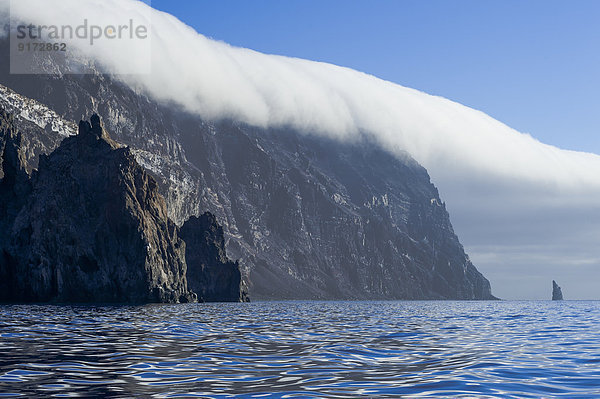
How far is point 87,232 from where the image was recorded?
166375 millimetres

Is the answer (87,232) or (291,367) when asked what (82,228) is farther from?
(291,367)

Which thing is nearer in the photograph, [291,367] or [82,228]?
[291,367]

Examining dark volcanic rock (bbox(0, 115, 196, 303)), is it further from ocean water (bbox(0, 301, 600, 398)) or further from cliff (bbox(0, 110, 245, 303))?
ocean water (bbox(0, 301, 600, 398))

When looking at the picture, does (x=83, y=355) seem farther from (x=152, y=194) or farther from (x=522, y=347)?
(x=152, y=194)

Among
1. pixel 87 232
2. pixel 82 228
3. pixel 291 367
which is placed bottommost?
pixel 291 367

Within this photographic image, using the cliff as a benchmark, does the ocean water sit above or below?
below

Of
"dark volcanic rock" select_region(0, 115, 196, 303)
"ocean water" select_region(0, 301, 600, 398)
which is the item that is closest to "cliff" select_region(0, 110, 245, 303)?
"dark volcanic rock" select_region(0, 115, 196, 303)

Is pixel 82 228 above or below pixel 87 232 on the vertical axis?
above

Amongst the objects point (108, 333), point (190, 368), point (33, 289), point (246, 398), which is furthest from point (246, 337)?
point (33, 289)

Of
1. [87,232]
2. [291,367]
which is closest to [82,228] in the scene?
[87,232]

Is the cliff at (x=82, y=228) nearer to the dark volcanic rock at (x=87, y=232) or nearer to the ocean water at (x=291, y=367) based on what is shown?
the dark volcanic rock at (x=87, y=232)

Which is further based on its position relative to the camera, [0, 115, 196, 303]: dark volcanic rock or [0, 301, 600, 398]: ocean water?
[0, 115, 196, 303]: dark volcanic rock

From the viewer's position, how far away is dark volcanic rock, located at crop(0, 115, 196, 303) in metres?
151

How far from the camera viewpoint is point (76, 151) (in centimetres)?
17788
